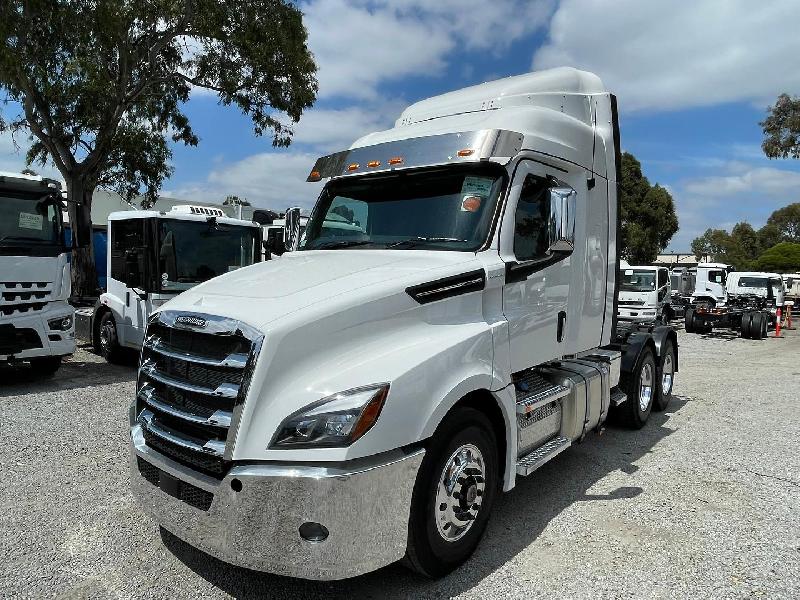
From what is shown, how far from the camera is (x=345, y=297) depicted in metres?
3.26

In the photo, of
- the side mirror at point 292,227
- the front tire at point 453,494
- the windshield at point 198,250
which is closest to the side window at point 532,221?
the front tire at point 453,494

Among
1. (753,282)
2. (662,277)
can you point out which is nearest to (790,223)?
(753,282)

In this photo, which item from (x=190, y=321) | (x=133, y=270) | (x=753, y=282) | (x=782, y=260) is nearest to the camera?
(x=190, y=321)

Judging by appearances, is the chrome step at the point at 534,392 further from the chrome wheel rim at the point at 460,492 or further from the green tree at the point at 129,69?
the green tree at the point at 129,69

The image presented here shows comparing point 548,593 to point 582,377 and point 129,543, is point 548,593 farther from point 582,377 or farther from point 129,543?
point 129,543

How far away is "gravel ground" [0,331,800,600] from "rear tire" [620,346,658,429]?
177 mm

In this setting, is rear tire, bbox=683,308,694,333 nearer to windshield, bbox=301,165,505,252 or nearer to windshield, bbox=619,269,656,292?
windshield, bbox=619,269,656,292

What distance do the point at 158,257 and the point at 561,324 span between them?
6304 millimetres

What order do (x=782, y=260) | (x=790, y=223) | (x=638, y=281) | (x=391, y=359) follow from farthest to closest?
(x=790, y=223) < (x=782, y=260) < (x=638, y=281) < (x=391, y=359)

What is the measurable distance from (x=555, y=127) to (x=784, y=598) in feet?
11.3

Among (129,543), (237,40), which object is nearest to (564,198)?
(129,543)

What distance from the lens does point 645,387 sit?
7.13 m

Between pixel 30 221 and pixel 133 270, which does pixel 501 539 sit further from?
pixel 30 221

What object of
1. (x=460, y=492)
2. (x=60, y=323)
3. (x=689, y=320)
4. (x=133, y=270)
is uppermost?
(x=133, y=270)
